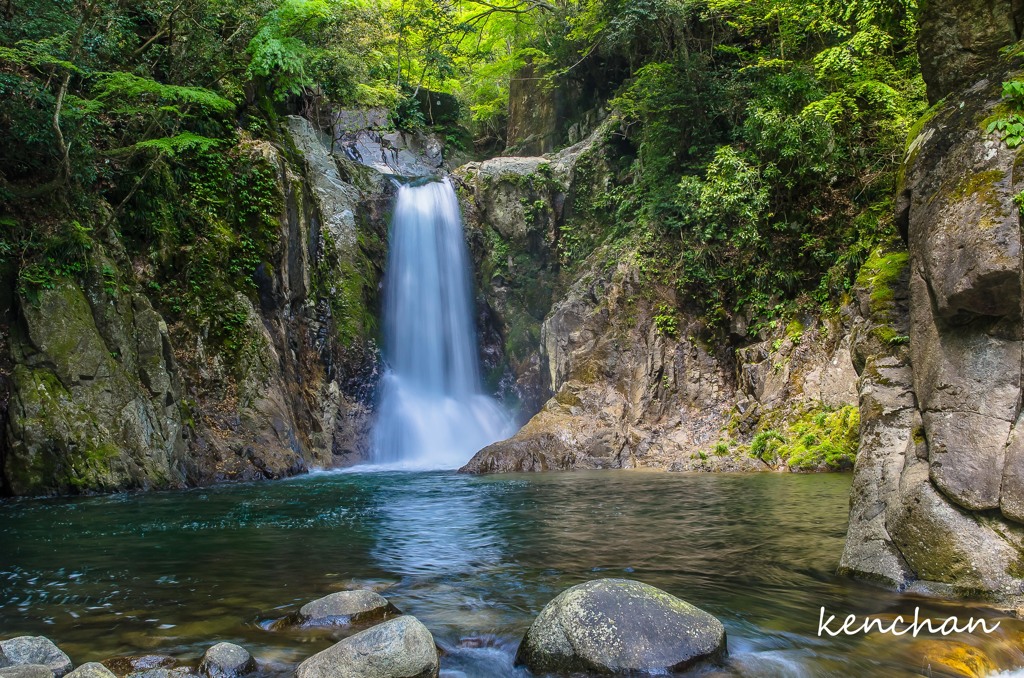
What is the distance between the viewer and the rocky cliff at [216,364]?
36.7 ft

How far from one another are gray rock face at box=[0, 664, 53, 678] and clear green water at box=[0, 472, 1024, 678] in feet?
2.26

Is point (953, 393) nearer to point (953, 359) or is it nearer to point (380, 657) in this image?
point (953, 359)

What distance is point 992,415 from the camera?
4465 mm

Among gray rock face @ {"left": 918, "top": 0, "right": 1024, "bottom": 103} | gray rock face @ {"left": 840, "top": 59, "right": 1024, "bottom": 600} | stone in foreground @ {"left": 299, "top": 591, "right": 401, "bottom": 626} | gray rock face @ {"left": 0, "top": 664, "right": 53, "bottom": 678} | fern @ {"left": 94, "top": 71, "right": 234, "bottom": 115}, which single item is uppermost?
fern @ {"left": 94, "top": 71, "right": 234, "bottom": 115}

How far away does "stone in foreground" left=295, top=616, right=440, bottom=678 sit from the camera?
3508mm

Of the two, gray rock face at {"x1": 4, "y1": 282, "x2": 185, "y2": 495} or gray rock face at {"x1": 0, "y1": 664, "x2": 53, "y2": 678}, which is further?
gray rock face at {"x1": 4, "y1": 282, "x2": 185, "y2": 495}

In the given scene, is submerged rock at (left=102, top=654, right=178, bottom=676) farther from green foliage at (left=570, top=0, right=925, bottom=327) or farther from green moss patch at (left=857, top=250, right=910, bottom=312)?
green foliage at (left=570, top=0, right=925, bottom=327)

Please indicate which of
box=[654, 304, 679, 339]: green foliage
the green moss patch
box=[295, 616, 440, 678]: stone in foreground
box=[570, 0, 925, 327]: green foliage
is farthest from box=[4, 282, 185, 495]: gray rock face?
box=[570, 0, 925, 327]: green foliage

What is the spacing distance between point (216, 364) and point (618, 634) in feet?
42.6

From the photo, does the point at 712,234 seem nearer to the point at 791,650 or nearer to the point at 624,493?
the point at 624,493

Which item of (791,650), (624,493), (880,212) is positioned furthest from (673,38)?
(791,650)

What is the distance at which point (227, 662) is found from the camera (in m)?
3.66

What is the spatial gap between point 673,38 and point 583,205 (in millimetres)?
5877

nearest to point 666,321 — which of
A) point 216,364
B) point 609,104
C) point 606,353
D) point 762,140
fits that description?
point 606,353
